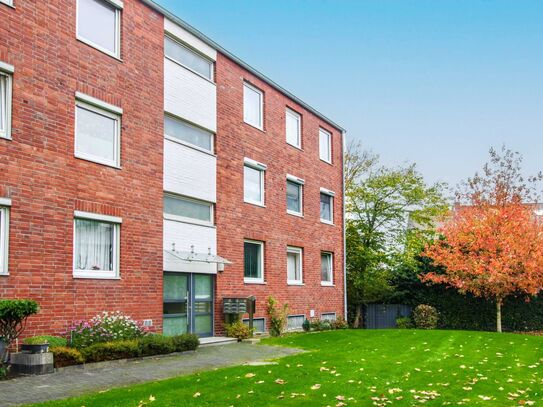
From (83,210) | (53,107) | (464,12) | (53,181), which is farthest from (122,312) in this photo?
(464,12)

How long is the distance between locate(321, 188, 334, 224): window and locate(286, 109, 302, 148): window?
9.14 feet

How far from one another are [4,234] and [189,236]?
21.2 ft

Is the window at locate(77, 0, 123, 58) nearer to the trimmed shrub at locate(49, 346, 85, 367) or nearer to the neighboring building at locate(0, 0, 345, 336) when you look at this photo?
the neighboring building at locate(0, 0, 345, 336)

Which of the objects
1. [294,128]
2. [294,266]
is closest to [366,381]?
[294,266]

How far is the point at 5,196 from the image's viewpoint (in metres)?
12.6

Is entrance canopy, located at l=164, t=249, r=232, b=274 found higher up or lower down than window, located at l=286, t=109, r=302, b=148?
lower down

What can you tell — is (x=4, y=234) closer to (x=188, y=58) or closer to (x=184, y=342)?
(x=184, y=342)

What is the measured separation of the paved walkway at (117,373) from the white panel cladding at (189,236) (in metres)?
3.20

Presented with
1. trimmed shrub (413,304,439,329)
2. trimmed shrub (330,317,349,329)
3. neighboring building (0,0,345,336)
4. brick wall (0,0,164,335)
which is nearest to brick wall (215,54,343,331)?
neighboring building (0,0,345,336)

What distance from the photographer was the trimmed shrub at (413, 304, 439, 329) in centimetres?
2780

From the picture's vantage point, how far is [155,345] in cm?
1423

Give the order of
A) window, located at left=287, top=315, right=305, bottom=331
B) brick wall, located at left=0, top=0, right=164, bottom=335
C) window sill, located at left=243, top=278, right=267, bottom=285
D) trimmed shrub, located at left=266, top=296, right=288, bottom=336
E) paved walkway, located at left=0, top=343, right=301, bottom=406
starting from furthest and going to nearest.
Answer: window, located at left=287, top=315, right=305, bottom=331
trimmed shrub, located at left=266, top=296, right=288, bottom=336
window sill, located at left=243, top=278, right=267, bottom=285
brick wall, located at left=0, top=0, right=164, bottom=335
paved walkway, located at left=0, top=343, right=301, bottom=406

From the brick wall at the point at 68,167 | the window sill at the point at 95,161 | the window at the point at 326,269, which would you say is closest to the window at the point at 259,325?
the brick wall at the point at 68,167

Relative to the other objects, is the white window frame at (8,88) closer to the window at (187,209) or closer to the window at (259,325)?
the window at (187,209)
